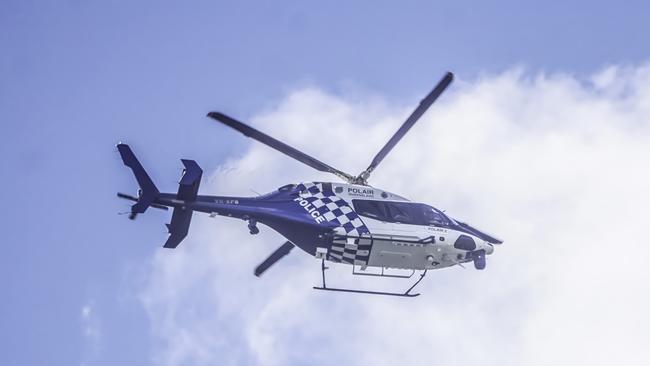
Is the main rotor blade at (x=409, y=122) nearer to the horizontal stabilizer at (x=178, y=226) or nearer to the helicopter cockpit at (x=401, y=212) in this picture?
the helicopter cockpit at (x=401, y=212)

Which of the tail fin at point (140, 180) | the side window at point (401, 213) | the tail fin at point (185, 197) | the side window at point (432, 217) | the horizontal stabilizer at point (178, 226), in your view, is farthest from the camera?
the side window at point (432, 217)

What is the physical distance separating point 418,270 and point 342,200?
9.75 ft

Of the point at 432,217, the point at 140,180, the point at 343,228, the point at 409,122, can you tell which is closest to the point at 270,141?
the point at 343,228

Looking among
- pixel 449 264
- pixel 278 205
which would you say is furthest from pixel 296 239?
pixel 449 264

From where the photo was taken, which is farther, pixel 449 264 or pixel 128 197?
pixel 449 264

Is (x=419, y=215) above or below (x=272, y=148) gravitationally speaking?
above

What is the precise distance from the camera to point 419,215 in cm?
2544

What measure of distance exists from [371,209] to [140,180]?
6.46 metres

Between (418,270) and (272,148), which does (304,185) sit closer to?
(272,148)

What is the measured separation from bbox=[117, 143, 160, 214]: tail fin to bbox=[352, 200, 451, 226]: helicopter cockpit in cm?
571

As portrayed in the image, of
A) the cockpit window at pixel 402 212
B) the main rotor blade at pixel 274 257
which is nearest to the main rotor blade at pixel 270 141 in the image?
the cockpit window at pixel 402 212

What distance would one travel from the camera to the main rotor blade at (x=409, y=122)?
24.6 m

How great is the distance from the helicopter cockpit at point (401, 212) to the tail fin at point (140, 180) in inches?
225

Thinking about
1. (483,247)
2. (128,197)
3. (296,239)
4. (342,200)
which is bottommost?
(128,197)
